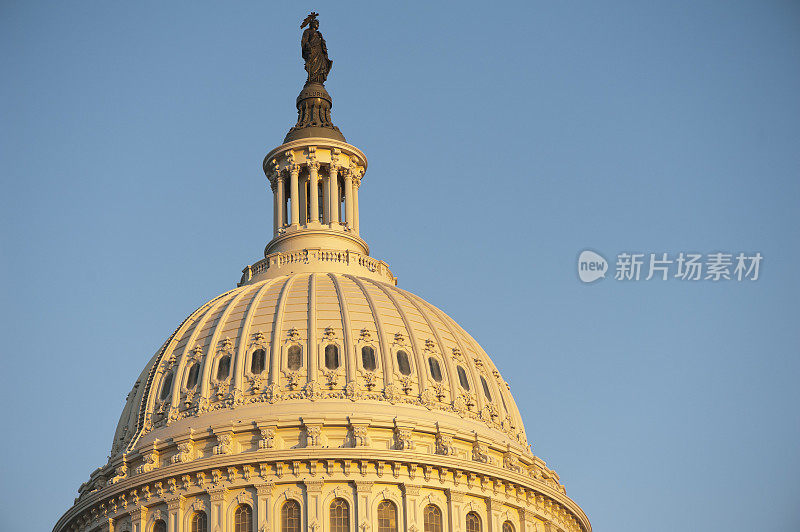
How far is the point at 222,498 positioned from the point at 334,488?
5.98 metres

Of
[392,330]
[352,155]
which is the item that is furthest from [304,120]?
[392,330]

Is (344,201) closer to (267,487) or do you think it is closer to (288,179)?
(288,179)

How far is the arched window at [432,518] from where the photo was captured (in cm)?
9594

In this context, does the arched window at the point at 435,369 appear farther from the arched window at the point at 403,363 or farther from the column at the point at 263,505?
the column at the point at 263,505

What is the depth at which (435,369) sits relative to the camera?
10338 cm

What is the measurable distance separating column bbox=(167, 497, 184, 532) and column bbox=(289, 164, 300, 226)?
2535 centimetres

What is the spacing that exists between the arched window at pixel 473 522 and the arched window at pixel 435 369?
29.5ft

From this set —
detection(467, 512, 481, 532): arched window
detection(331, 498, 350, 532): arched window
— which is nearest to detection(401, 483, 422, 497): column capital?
detection(331, 498, 350, 532): arched window

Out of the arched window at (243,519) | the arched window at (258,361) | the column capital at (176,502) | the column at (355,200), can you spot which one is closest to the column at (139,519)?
the column capital at (176,502)

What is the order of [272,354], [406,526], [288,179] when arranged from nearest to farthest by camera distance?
[406,526] < [272,354] < [288,179]

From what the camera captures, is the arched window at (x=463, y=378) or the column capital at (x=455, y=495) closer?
the column capital at (x=455, y=495)

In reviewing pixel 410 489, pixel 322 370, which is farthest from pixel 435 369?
pixel 410 489

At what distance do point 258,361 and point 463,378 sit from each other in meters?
12.2

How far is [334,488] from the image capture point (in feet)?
313
